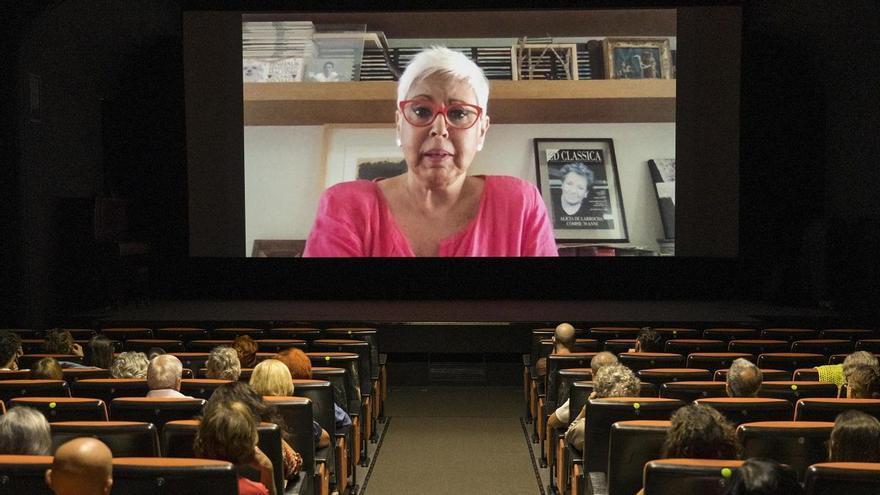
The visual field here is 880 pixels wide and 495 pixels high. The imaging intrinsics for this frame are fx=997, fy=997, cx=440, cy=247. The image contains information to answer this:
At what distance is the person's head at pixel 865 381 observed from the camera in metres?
4.70

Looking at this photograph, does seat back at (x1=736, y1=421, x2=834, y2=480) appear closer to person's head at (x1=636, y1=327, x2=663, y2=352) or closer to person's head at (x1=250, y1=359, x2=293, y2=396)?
person's head at (x1=250, y1=359, x2=293, y2=396)

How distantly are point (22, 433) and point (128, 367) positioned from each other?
2112 mm

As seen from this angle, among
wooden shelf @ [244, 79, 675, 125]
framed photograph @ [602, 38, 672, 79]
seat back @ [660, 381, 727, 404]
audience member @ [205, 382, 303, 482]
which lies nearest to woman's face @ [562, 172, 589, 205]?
wooden shelf @ [244, 79, 675, 125]

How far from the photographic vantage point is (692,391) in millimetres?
4758

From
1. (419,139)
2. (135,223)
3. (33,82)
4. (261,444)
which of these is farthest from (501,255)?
(261,444)

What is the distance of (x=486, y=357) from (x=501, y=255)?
232 cm

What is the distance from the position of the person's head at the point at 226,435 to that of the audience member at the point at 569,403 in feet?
7.31

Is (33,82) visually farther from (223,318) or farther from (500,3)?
(500,3)

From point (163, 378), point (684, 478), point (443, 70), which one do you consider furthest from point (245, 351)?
point (443, 70)

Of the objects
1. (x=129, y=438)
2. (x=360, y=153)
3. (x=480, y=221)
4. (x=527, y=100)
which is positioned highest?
(x=527, y=100)

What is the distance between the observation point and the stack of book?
1166 cm

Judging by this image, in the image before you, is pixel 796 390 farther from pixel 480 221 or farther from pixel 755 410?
pixel 480 221

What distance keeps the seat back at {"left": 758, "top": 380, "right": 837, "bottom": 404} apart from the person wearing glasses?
6.81 meters

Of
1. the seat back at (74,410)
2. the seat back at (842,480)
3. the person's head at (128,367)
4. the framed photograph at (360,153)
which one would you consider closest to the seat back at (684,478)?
the seat back at (842,480)
